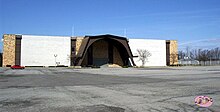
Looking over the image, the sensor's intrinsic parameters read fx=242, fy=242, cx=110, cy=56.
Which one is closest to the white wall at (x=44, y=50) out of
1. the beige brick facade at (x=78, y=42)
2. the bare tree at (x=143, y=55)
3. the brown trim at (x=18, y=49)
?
the brown trim at (x=18, y=49)

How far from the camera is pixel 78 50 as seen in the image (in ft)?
272

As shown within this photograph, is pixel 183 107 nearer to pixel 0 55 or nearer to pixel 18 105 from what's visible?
pixel 18 105

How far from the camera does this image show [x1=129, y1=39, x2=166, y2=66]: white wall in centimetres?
9069

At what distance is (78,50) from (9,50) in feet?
71.6

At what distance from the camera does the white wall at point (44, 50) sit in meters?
75.9

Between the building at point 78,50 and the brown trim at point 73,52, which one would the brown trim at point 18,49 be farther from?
the brown trim at point 73,52

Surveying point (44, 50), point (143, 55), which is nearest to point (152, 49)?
point (143, 55)

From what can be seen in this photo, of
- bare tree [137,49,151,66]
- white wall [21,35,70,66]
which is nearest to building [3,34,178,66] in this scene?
white wall [21,35,70,66]

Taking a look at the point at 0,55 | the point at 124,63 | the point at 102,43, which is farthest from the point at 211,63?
the point at 0,55

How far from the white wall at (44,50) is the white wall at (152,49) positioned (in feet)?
82.1

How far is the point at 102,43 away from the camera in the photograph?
288ft

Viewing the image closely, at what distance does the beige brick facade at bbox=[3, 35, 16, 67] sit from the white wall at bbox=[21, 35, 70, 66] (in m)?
2.77

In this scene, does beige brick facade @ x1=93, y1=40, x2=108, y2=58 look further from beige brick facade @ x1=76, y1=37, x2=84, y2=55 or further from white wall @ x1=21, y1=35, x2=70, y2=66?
white wall @ x1=21, y1=35, x2=70, y2=66

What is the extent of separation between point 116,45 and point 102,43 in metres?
5.13
